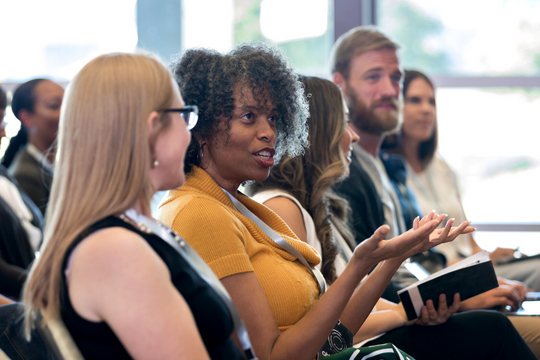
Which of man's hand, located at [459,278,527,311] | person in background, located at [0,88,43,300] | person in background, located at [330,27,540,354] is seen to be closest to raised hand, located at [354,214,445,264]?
man's hand, located at [459,278,527,311]

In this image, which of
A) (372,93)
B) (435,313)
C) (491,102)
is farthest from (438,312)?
(491,102)

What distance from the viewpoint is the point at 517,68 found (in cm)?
368

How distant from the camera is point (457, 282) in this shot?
157cm

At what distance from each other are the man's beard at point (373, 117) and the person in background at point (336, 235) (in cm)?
79

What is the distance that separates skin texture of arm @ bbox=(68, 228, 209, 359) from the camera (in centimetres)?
73

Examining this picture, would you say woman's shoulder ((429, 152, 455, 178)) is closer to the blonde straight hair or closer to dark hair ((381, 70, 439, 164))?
dark hair ((381, 70, 439, 164))

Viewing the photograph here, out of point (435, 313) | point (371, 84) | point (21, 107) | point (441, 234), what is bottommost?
point (435, 313)

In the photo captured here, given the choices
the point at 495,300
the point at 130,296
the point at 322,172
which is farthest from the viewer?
the point at 495,300

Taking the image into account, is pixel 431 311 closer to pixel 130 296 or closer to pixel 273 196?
pixel 273 196

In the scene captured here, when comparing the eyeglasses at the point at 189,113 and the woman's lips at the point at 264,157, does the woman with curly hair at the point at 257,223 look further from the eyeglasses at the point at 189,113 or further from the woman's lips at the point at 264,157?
the eyeglasses at the point at 189,113

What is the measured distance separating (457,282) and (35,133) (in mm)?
2396

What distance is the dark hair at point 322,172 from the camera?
1.71 meters

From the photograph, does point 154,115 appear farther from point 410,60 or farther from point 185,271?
point 410,60

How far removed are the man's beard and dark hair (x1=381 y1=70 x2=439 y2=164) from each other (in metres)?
0.47
